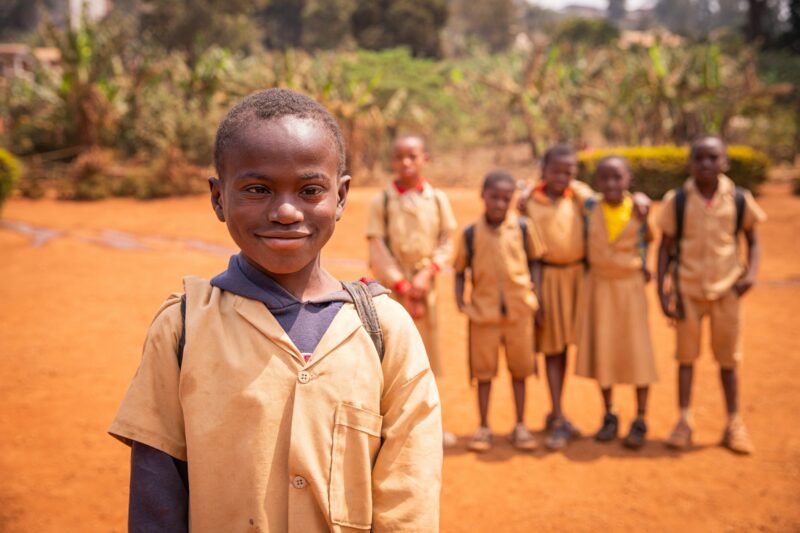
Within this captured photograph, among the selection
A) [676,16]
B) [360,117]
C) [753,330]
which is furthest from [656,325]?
[676,16]

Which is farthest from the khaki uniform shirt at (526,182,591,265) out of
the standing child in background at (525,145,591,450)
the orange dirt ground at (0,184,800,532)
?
the orange dirt ground at (0,184,800,532)

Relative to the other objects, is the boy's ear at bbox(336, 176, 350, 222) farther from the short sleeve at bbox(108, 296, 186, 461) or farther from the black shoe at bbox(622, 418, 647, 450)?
the black shoe at bbox(622, 418, 647, 450)

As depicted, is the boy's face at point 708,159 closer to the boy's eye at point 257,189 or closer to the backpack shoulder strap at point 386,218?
the backpack shoulder strap at point 386,218

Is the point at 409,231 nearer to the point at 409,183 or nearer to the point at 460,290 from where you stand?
the point at 409,183

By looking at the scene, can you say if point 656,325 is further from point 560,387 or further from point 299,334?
point 299,334

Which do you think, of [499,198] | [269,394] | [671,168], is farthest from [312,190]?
[671,168]

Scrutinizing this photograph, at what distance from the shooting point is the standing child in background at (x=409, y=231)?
4523mm

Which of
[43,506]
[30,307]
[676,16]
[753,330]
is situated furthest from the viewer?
[676,16]

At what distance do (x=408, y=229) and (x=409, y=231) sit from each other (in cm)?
2

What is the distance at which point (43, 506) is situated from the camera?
3803 millimetres

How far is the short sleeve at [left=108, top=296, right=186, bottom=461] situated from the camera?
153cm

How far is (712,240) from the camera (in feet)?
14.8

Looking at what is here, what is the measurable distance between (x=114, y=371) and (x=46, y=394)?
2.06 feet

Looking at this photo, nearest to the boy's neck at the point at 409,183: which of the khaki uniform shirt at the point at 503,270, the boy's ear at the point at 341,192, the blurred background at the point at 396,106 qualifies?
the khaki uniform shirt at the point at 503,270
